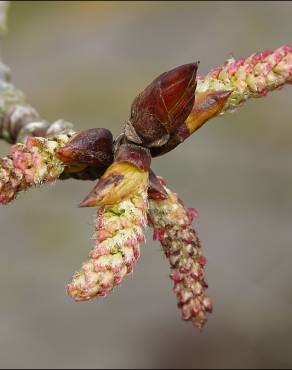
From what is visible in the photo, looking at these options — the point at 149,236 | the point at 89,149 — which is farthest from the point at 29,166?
the point at 149,236

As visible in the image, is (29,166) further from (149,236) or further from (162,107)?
(149,236)

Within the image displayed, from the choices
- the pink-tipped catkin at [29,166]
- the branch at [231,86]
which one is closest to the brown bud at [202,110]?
the branch at [231,86]

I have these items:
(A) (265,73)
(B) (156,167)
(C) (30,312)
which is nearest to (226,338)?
(C) (30,312)

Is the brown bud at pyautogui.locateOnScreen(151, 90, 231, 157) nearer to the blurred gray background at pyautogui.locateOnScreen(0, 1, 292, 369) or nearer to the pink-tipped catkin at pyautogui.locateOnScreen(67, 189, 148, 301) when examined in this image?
the pink-tipped catkin at pyautogui.locateOnScreen(67, 189, 148, 301)

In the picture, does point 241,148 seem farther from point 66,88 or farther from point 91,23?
point 91,23

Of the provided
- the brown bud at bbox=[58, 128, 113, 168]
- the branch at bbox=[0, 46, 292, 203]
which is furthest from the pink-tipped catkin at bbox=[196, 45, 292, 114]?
the brown bud at bbox=[58, 128, 113, 168]

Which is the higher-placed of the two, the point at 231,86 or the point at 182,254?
the point at 231,86

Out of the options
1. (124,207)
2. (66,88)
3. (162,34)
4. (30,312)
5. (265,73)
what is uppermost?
(162,34)
